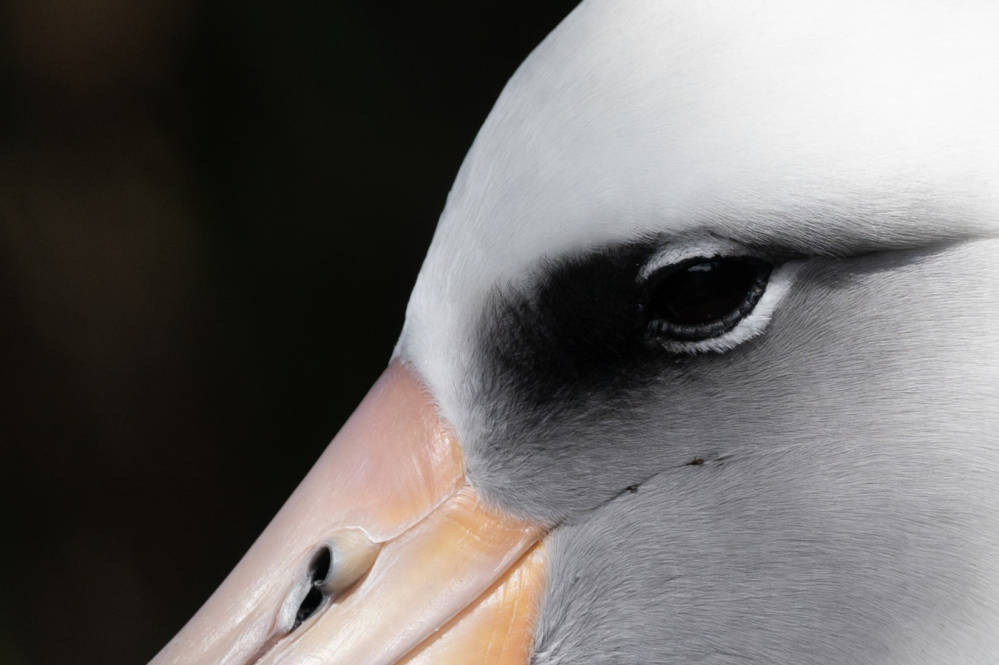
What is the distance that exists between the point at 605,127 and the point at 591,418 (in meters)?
0.40

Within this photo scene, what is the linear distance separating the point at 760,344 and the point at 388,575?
601 millimetres

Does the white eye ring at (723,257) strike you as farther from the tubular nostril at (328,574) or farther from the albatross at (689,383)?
the tubular nostril at (328,574)

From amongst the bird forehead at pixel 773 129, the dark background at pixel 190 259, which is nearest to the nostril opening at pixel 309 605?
the bird forehead at pixel 773 129

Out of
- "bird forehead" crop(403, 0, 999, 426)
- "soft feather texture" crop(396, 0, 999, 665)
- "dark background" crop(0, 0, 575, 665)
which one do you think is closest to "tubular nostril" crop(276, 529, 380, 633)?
"soft feather texture" crop(396, 0, 999, 665)

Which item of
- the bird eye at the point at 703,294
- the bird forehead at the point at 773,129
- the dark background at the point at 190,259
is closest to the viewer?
the bird forehead at the point at 773,129

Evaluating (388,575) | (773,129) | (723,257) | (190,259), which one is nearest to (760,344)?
(723,257)

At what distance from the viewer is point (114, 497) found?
504 cm

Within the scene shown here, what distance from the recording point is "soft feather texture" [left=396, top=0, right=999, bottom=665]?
1.52 meters

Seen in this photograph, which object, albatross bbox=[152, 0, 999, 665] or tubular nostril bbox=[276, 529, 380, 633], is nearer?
albatross bbox=[152, 0, 999, 665]

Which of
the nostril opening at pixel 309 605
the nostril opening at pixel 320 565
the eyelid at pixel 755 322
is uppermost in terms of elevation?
the eyelid at pixel 755 322

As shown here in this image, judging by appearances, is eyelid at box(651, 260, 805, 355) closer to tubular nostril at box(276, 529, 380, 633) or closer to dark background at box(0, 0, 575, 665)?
tubular nostril at box(276, 529, 380, 633)

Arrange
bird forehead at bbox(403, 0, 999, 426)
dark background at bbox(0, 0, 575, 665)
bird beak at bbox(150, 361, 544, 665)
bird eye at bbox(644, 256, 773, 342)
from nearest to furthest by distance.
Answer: bird forehead at bbox(403, 0, 999, 426), bird eye at bbox(644, 256, 773, 342), bird beak at bbox(150, 361, 544, 665), dark background at bbox(0, 0, 575, 665)

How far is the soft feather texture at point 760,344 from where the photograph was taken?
4.98ft

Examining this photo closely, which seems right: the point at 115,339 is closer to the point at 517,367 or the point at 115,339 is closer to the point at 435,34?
the point at 435,34
